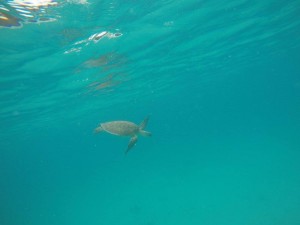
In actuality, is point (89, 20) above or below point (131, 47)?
above

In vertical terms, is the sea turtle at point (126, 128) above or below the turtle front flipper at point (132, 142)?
above

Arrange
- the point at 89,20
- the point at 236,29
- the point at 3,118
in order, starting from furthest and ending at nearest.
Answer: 1. the point at 3,118
2. the point at 236,29
3. the point at 89,20

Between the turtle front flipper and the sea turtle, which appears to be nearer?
the turtle front flipper

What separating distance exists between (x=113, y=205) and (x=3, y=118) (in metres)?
36.0

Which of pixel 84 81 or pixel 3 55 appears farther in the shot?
pixel 84 81

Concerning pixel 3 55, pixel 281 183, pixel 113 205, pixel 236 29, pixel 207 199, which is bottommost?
pixel 113 205

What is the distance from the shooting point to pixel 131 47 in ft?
61.7

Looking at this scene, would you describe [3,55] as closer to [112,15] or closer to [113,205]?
[112,15]

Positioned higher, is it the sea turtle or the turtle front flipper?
the sea turtle

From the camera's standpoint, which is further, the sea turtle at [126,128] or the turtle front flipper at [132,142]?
the sea turtle at [126,128]

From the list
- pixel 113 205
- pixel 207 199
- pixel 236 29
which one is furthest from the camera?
pixel 113 205

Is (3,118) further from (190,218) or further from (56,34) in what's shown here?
(190,218)

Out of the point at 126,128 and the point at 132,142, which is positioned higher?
the point at 126,128

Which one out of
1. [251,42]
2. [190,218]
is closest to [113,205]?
[190,218]
